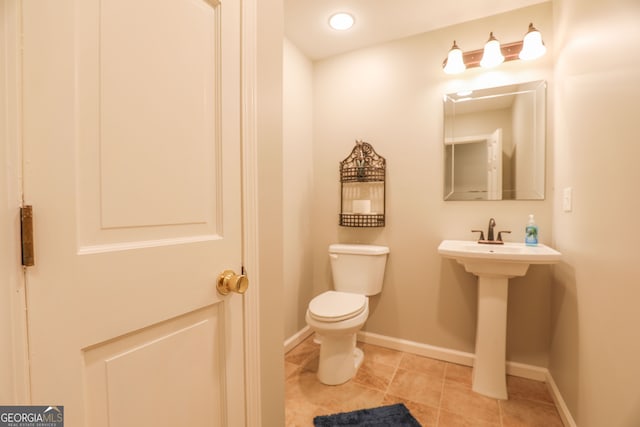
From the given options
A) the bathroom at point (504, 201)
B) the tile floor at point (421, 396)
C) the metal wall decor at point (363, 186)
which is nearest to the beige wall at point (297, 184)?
the bathroom at point (504, 201)

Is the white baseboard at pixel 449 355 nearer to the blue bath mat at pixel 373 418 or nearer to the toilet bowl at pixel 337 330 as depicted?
the toilet bowl at pixel 337 330

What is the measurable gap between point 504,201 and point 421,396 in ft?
4.33

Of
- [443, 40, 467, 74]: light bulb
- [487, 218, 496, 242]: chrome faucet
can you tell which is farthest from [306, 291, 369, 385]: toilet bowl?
[443, 40, 467, 74]: light bulb

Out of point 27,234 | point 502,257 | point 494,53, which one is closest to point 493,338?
point 502,257

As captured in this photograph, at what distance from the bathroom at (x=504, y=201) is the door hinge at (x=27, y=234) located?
1.54 meters

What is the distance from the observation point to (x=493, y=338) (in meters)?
1.66

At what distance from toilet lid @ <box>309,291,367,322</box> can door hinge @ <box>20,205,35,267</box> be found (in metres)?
1.39

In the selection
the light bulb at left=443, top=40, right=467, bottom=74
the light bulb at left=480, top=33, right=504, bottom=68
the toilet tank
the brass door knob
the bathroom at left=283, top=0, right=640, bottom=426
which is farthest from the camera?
the toilet tank

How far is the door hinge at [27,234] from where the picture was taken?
0.44 m

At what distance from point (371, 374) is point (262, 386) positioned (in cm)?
117

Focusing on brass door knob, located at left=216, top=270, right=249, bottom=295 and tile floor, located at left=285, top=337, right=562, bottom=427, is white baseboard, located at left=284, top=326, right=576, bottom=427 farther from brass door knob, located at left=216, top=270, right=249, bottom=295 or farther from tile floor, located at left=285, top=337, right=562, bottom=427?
brass door knob, located at left=216, top=270, right=249, bottom=295

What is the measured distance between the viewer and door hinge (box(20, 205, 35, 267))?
17.4 inches

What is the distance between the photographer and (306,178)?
7.72ft

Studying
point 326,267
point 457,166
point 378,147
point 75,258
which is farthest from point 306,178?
point 75,258
